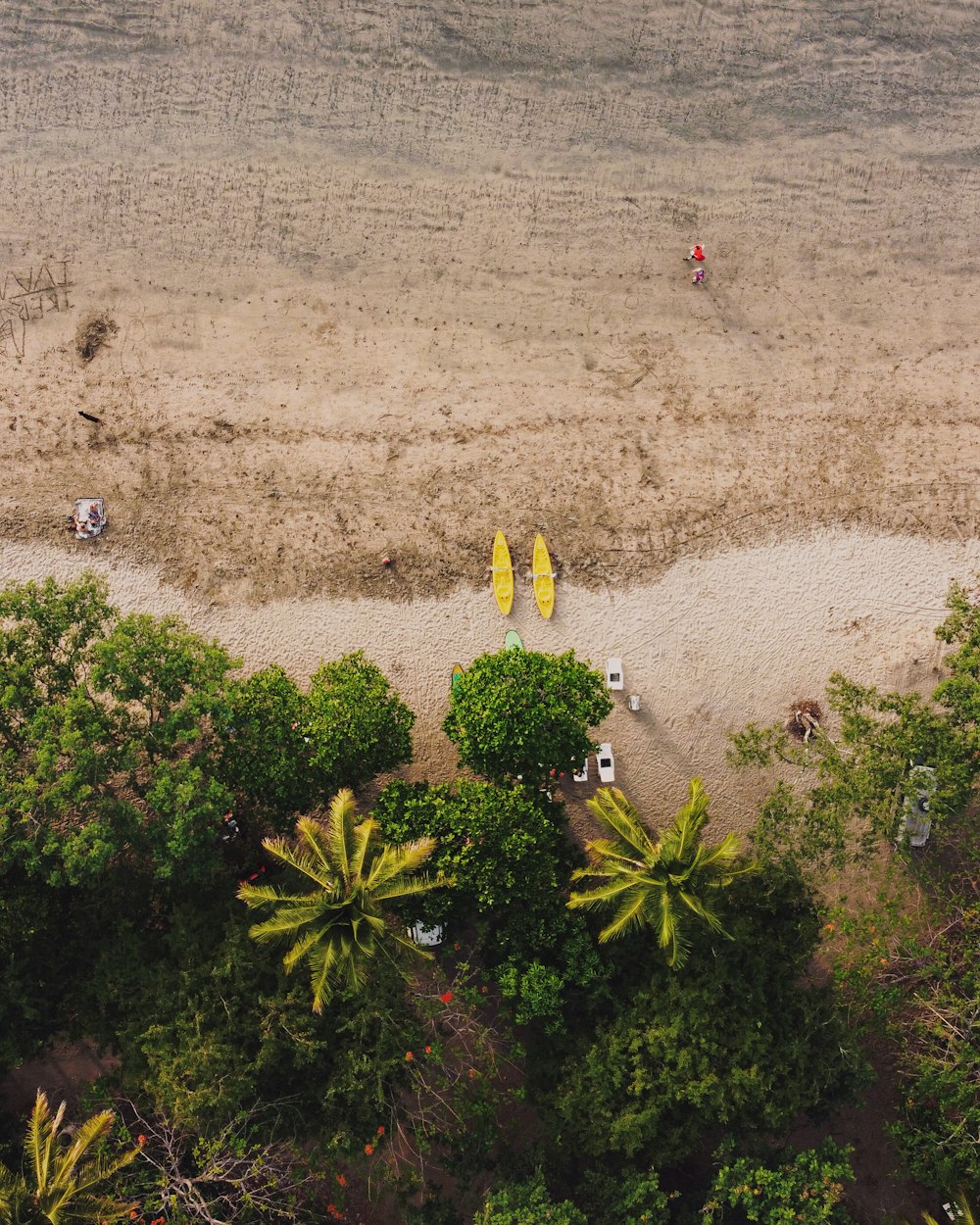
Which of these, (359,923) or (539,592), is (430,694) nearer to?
(539,592)

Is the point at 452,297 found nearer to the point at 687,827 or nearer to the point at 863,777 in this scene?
the point at 687,827

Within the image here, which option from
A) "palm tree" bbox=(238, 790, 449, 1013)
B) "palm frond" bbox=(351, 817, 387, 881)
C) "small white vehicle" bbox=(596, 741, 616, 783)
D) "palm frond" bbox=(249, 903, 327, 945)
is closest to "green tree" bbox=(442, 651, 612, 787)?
"small white vehicle" bbox=(596, 741, 616, 783)

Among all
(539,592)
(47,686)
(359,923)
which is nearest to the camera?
(359,923)

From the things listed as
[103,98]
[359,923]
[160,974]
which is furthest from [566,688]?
[103,98]

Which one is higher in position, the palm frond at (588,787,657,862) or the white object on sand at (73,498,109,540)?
the white object on sand at (73,498,109,540)

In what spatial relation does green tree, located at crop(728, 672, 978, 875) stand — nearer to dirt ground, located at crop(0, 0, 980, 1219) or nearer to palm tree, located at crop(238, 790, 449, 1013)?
dirt ground, located at crop(0, 0, 980, 1219)

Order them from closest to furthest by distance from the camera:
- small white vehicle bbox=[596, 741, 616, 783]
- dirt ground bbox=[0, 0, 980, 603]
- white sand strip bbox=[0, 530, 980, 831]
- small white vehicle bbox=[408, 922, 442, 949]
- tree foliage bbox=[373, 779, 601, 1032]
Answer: tree foliage bbox=[373, 779, 601, 1032], small white vehicle bbox=[408, 922, 442, 949], small white vehicle bbox=[596, 741, 616, 783], white sand strip bbox=[0, 530, 980, 831], dirt ground bbox=[0, 0, 980, 603]
